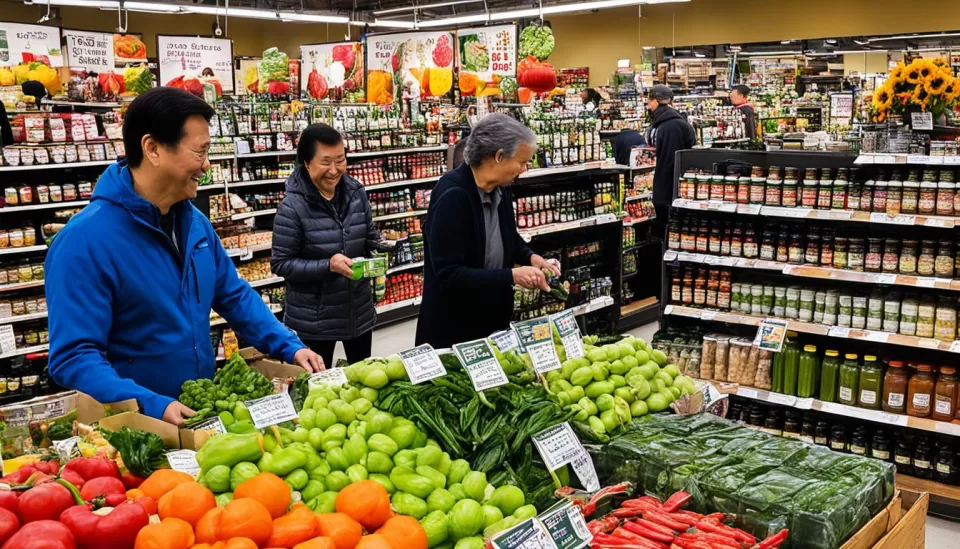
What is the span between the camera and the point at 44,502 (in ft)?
5.60

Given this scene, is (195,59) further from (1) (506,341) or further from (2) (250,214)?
(1) (506,341)

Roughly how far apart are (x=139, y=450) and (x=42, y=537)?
0.55 meters

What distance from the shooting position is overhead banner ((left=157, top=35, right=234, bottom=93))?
10.9m

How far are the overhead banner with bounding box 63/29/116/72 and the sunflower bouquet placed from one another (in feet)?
31.8

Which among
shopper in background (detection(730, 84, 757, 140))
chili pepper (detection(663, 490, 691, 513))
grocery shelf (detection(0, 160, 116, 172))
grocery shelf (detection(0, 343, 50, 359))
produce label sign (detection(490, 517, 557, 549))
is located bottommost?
grocery shelf (detection(0, 343, 50, 359))

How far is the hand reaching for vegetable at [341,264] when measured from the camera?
4043 millimetres

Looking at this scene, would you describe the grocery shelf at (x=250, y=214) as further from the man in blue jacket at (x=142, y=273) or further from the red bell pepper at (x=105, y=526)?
the red bell pepper at (x=105, y=526)

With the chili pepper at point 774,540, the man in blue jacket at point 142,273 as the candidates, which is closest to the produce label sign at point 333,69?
the man in blue jacket at point 142,273

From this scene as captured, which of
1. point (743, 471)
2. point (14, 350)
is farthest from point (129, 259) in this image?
point (14, 350)

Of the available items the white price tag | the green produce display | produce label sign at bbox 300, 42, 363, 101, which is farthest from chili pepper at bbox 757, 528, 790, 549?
produce label sign at bbox 300, 42, 363, 101

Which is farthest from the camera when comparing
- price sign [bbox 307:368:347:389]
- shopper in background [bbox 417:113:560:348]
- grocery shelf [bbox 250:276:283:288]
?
grocery shelf [bbox 250:276:283:288]

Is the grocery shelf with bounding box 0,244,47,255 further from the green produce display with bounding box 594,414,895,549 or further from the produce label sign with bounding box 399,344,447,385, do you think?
the green produce display with bounding box 594,414,895,549

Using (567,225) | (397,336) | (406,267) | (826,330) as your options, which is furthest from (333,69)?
(826,330)

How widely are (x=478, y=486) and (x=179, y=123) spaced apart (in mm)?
1306
